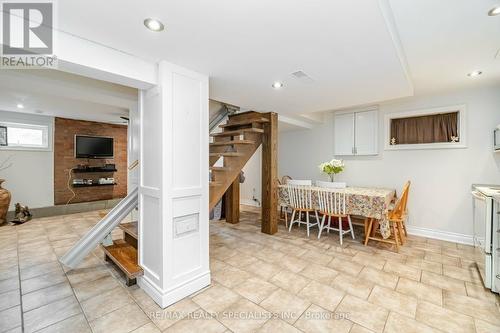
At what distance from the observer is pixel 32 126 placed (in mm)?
4977

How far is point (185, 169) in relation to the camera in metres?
2.13

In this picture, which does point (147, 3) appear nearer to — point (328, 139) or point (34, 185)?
point (328, 139)

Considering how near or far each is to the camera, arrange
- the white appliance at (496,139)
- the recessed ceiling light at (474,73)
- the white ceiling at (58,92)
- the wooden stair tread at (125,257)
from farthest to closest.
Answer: the white appliance at (496,139), the recessed ceiling light at (474,73), the white ceiling at (58,92), the wooden stair tread at (125,257)

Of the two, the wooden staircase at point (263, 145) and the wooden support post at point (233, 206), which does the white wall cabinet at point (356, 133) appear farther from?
the wooden support post at point (233, 206)

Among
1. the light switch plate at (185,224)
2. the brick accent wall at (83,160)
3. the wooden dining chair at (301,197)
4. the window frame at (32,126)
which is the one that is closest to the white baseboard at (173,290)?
the light switch plate at (185,224)

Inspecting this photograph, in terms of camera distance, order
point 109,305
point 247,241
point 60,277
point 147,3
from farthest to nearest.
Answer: point 247,241
point 60,277
point 109,305
point 147,3

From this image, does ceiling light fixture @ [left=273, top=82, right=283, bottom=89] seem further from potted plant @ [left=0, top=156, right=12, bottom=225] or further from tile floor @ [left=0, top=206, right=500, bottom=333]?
potted plant @ [left=0, top=156, right=12, bottom=225]

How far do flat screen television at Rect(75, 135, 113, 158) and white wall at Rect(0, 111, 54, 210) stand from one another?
1.71ft

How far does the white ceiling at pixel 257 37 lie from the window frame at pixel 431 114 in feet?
5.43

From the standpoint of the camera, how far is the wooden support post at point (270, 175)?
3867 millimetres

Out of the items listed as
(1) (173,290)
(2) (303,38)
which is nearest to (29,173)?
(1) (173,290)

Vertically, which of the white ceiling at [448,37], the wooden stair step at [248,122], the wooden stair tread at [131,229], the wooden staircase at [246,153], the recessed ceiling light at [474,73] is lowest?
the wooden stair tread at [131,229]

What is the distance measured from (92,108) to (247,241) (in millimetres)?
3942

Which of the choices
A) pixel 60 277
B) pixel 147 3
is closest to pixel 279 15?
pixel 147 3
